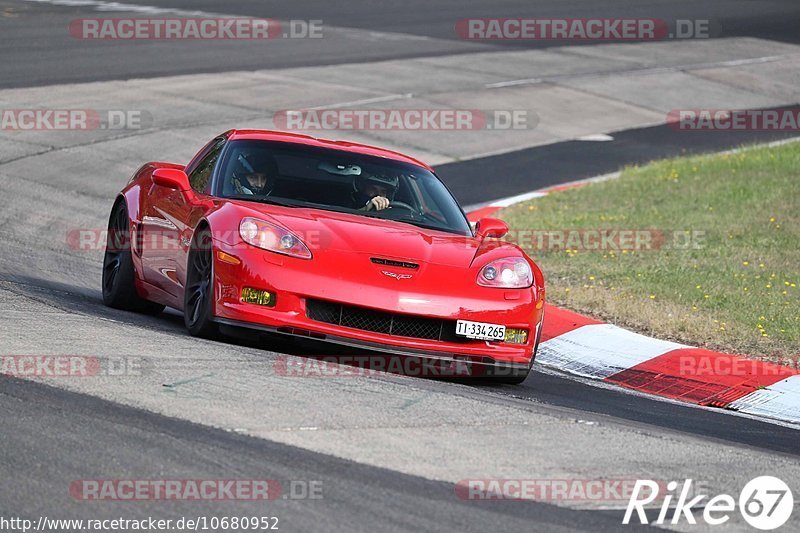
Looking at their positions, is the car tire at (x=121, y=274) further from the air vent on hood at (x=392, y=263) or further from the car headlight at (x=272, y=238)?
the air vent on hood at (x=392, y=263)

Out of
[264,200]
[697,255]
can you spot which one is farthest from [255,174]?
[697,255]

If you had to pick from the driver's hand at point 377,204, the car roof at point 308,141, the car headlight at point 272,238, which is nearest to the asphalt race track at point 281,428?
the car headlight at point 272,238

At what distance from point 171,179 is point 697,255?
18.4 feet

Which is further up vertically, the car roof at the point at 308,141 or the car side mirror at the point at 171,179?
the car roof at the point at 308,141

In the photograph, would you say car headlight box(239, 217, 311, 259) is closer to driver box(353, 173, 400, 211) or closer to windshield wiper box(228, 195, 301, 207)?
windshield wiper box(228, 195, 301, 207)

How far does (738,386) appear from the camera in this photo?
8.50 meters

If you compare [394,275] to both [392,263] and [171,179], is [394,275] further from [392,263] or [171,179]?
[171,179]

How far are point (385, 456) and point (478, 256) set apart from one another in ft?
9.14

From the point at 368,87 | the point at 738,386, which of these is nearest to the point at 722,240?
the point at 738,386

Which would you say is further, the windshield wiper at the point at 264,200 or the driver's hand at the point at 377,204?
the driver's hand at the point at 377,204

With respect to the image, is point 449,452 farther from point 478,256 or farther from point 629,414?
point 478,256

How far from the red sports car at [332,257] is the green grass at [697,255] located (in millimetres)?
1930

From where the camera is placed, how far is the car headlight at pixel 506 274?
7840 mm

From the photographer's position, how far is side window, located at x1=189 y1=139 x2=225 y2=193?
884 cm
